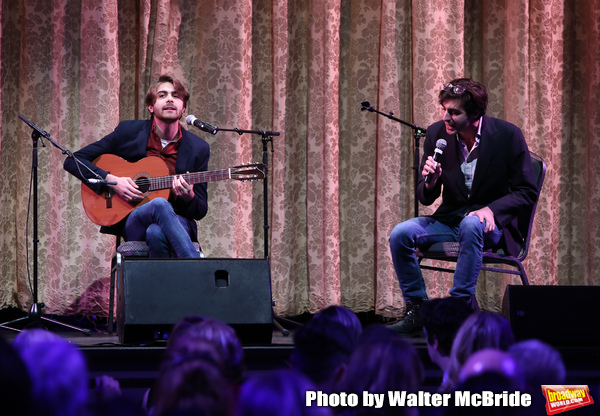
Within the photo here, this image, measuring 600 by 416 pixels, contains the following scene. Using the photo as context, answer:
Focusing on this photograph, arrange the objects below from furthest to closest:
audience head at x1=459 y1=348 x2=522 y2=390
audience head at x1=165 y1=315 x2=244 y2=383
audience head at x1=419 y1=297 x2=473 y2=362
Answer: audience head at x1=419 y1=297 x2=473 y2=362
audience head at x1=165 y1=315 x2=244 y2=383
audience head at x1=459 y1=348 x2=522 y2=390

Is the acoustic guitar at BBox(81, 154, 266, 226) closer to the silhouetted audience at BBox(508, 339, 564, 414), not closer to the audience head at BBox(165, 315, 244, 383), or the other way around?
the audience head at BBox(165, 315, 244, 383)

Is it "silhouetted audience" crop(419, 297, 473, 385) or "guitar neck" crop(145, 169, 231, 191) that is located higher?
"guitar neck" crop(145, 169, 231, 191)

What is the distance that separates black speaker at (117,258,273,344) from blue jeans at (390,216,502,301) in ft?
Answer: 2.38

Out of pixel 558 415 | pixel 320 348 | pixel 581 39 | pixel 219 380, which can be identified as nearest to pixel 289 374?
pixel 219 380

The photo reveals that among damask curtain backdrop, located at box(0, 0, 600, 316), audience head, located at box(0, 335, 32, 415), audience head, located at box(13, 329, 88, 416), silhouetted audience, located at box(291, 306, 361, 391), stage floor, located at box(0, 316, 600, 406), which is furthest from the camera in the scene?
damask curtain backdrop, located at box(0, 0, 600, 316)

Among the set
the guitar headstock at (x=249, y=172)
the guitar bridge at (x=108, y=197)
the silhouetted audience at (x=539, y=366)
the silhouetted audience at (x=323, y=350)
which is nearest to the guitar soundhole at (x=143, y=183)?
the guitar bridge at (x=108, y=197)

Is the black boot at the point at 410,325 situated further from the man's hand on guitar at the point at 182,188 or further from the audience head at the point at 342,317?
the audience head at the point at 342,317

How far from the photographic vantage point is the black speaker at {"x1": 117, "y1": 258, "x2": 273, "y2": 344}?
2.82 metres

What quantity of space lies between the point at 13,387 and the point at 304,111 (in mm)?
3933

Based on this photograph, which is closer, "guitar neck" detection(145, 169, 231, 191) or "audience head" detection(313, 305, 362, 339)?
"audience head" detection(313, 305, 362, 339)

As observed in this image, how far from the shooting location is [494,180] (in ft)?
11.5

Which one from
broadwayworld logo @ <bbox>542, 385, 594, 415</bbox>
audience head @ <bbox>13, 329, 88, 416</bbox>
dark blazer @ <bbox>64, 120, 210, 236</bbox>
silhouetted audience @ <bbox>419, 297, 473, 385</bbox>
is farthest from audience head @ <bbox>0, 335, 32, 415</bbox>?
dark blazer @ <bbox>64, 120, 210, 236</bbox>

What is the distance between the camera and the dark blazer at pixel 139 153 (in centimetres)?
369

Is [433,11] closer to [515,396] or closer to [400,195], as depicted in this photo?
[400,195]
